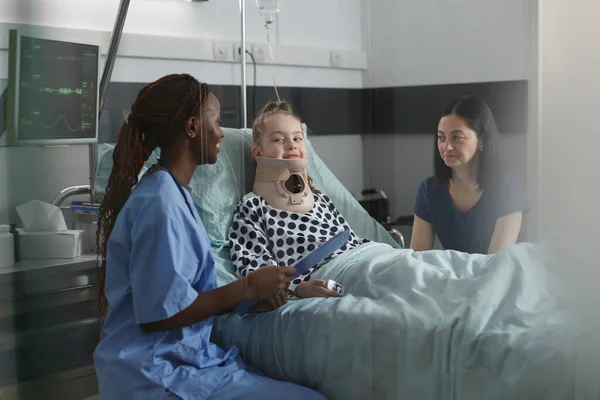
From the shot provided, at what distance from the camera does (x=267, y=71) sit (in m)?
1.57

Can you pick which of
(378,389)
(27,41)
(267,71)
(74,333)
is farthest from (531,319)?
(27,41)

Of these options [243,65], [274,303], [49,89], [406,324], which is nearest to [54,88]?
[49,89]

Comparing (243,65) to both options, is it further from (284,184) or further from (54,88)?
(54,88)

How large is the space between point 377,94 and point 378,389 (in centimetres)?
54

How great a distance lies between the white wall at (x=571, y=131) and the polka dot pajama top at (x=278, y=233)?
39 centimetres

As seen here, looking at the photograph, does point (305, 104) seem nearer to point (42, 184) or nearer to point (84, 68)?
point (84, 68)

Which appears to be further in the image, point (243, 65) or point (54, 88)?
point (54, 88)

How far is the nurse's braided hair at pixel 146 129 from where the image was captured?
4.98 ft

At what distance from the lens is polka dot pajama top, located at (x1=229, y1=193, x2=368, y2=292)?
57.8 inches

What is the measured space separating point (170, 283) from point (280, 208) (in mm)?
279

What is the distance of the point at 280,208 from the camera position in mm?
1518

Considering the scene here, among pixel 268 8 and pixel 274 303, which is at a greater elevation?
pixel 268 8

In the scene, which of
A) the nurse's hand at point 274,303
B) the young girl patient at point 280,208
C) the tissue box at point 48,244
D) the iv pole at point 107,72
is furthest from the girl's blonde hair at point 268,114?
the tissue box at point 48,244

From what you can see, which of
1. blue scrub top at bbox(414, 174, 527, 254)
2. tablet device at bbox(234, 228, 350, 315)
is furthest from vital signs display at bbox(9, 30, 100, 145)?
blue scrub top at bbox(414, 174, 527, 254)
